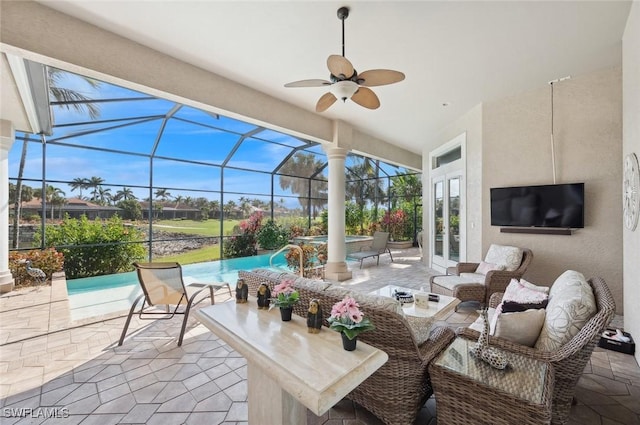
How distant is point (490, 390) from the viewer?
1403 mm

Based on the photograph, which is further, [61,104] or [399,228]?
[399,228]

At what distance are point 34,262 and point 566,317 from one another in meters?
8.26

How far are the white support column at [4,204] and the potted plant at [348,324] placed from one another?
6.45m

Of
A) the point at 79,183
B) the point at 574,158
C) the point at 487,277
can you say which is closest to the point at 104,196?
Answer: the point at 79,183

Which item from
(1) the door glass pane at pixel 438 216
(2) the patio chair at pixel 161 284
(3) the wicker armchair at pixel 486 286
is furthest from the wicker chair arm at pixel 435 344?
(1) the door glass pane at pixel 438 216

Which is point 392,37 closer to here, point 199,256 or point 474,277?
point 474,277

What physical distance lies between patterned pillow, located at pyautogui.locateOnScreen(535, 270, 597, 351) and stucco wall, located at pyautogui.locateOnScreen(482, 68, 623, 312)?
109 inches

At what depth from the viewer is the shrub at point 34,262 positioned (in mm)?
5176

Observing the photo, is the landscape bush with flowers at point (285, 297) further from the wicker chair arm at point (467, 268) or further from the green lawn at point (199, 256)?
the green lawn at point (199, 256)

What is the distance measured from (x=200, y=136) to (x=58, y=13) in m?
5.04

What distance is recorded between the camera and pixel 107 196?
7363mm

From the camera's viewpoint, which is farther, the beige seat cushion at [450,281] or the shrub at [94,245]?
the shrub at [94,245]

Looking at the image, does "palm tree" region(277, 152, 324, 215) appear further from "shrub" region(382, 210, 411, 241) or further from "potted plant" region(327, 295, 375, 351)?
"potted plant" region(327, 295, 375, 351)

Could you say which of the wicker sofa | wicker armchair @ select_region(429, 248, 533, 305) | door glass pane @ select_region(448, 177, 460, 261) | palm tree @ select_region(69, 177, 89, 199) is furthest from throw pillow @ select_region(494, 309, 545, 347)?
palm tree @ select_region(69, 177, 89, 199)
